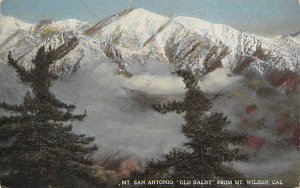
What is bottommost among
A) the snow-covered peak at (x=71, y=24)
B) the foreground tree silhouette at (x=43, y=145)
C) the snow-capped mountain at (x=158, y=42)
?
the foreground tree silhouette at (x=43, y=145)

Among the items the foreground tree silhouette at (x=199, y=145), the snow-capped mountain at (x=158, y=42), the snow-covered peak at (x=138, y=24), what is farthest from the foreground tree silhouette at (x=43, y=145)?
the snow-covered peak at (x=138, y=24)

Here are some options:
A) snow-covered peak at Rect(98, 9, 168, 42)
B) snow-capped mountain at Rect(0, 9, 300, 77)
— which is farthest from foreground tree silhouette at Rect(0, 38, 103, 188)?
snow-covered peak at Rect(98, 9, 168, 42)

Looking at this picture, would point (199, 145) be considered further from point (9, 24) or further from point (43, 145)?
point (9, 24)

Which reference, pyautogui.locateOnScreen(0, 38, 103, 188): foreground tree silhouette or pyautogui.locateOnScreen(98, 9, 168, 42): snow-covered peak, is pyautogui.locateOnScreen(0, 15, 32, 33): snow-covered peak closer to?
pyautogui.locateOnScreen(0, 38, 103, 188): foreground tree silhouette

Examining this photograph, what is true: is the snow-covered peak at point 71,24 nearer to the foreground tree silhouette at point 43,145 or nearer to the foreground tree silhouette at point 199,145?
the foreground tree silhouette at point 43,145

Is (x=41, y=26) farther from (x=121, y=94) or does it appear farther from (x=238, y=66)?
(x=238, y=66)

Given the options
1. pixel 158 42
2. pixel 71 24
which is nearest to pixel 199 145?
pixel 158 42
